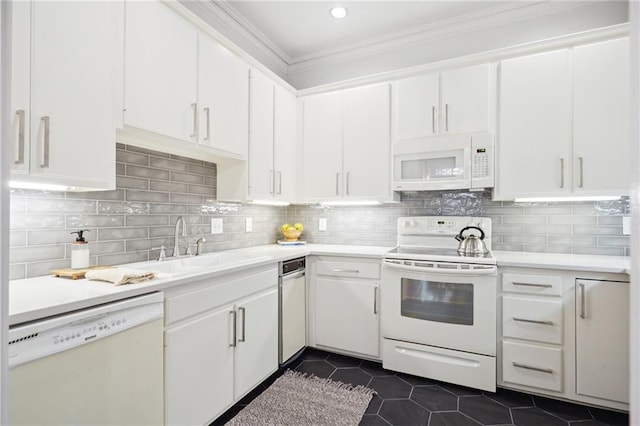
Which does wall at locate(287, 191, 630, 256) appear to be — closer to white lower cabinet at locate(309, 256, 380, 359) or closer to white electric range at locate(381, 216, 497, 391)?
white electric range at locate(381, 216, 497, 391)

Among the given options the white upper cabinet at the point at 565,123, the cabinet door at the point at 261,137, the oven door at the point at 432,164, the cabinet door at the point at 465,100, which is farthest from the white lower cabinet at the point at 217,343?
the white upper cabinet at the point at 565,123

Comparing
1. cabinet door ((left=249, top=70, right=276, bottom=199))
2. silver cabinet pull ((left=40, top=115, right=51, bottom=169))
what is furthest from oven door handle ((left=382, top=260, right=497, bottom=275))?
silver cabinet pull ((left=40, top=115, right=51, bottom=169))

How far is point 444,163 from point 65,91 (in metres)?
2.38

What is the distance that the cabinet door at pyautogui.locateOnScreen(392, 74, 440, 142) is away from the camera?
8.50 feet

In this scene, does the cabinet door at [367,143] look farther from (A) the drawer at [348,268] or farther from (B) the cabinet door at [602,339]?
(B) the cabinet door at [602,339]

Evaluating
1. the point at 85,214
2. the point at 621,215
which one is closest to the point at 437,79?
the point at 621,215

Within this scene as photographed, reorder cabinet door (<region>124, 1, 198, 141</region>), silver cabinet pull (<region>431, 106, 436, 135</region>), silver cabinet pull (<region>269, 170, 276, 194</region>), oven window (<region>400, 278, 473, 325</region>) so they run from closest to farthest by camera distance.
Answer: cabinet door (<region>124, 1, 198, 141</region>)
oven window (<region>400, 278, 473, 325</region>)
silver cabinet pull (<region>431, 106, 436, 135</region>)
silver cabinet pull (<region>269, 170, 276, 194</region>)

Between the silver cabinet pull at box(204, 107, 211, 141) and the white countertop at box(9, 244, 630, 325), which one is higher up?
the silver cabinet pull at box(204, 107, 211, 141)

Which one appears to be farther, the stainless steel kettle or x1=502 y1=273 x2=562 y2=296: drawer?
the stainless steel kettle

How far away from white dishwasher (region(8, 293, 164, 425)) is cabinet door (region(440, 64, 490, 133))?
2332 mm

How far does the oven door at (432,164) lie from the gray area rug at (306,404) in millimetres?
1572

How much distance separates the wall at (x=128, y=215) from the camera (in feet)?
4.90

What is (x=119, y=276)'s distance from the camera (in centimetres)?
139

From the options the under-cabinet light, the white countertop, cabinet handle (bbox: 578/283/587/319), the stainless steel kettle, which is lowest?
cabinet handle (bbox: 578/283/587/319)
